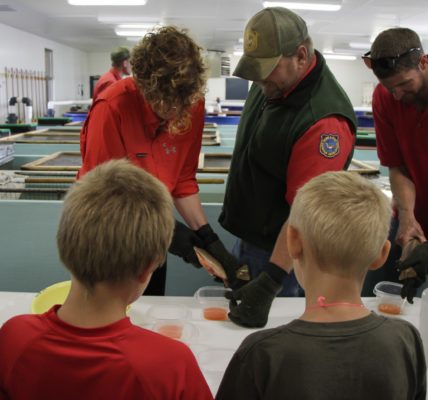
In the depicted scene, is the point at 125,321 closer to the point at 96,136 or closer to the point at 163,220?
the point at 163,220

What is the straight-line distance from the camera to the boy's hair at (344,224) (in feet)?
2.79

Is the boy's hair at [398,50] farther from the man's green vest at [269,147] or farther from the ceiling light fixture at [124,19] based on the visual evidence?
the ceiling light fixture at [124,19]

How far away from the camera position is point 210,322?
4.62ft

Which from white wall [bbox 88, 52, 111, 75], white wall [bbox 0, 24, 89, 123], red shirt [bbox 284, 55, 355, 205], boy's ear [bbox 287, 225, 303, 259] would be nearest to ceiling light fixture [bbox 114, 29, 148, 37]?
white wall [bbox 0, 24, 89, 123]

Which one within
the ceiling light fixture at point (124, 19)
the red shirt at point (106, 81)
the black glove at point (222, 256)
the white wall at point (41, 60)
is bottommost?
the black glove at point (222, 256)

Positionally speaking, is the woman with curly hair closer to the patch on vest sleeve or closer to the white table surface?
the white table surface

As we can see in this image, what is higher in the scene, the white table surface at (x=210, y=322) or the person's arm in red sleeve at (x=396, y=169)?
the person's arm in red sleeve at (x=396, y=169)

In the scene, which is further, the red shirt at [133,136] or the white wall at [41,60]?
the white wall at [41,60]

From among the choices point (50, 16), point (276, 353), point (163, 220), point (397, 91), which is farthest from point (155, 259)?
point (50, 16)

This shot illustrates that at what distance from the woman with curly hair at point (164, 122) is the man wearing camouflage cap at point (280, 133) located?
0.60ft

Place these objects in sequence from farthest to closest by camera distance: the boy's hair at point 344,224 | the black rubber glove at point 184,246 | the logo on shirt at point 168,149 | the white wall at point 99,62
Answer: the white wall at point 99,62
the logo on shirt at point 168,149
the black rubber glove at point 184,246
the boy's hair at point 344,224

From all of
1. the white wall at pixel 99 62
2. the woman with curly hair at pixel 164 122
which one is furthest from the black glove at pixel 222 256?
the white wall at pixel 99 62

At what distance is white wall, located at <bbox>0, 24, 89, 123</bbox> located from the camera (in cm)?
815

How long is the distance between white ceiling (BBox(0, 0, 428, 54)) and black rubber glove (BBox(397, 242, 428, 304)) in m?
4.75
